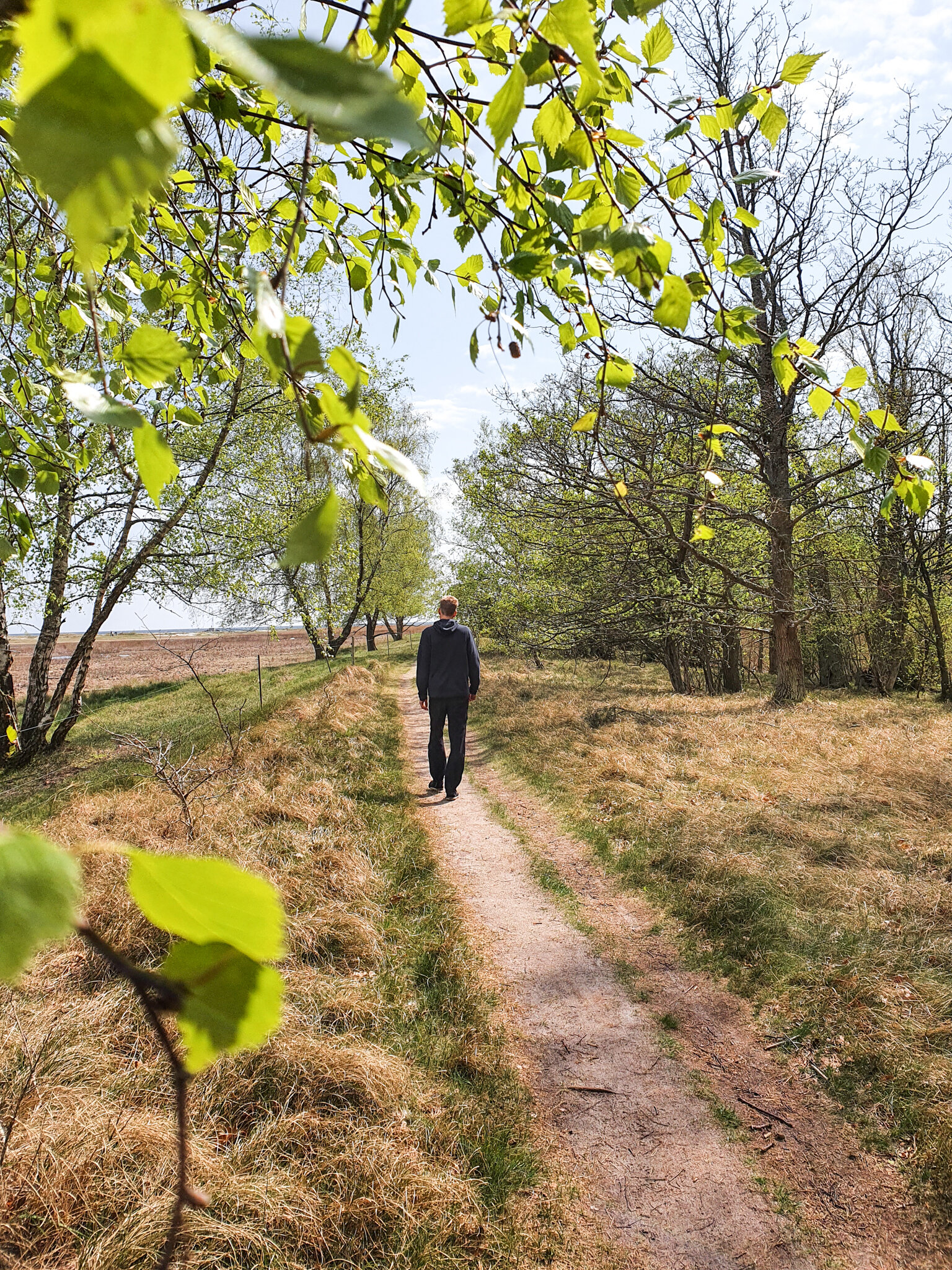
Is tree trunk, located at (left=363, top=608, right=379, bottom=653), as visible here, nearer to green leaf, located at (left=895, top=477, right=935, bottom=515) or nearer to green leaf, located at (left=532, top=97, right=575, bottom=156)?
green leaf, located at (left=895, top=477, right=935, bottom=515)

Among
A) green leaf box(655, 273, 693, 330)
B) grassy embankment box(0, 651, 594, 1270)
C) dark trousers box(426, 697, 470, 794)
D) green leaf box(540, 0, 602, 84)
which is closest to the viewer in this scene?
green leaf box(540, 0, 602, 84)

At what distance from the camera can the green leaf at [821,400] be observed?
1.54 meters

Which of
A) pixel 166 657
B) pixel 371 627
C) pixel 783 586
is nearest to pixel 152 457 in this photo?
pixel 783 586

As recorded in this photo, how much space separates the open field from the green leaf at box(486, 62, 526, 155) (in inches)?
507

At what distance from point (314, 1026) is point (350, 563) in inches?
844

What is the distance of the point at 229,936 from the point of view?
1.20 feet

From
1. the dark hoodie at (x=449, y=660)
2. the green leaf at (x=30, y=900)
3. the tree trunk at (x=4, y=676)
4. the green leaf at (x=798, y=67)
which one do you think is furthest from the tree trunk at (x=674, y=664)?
the green leaf at (x=30, y=900)

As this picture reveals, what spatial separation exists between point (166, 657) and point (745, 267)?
23479 mm

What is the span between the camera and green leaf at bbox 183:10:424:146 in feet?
1.20

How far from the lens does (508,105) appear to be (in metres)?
0.97

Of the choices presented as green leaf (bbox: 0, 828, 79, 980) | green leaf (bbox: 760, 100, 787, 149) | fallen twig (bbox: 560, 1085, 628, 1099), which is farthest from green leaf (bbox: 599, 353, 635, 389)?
fallen twig (bbox: 560, 1085, 628, 1099)

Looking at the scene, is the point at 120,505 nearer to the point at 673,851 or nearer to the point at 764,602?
the point at 673,851

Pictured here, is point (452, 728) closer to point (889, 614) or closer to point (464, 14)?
point (464, 14)

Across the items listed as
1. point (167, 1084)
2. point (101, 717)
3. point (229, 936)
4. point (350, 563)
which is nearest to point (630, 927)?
point (167, 1084)
